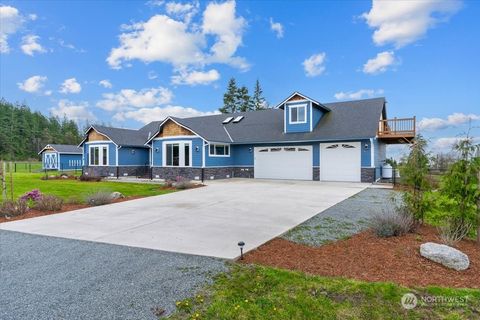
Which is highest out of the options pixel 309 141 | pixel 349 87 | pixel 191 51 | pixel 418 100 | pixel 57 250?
pixel 191 51

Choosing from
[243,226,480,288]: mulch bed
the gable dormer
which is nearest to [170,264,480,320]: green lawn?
[243,226,480,288]: mulch bed

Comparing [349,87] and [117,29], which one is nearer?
[117,29]

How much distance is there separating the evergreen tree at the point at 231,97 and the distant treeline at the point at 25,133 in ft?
131

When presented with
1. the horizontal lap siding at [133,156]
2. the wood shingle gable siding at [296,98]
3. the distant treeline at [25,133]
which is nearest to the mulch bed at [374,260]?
the wood shingle gable siding at [296,98]

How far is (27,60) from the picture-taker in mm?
19641

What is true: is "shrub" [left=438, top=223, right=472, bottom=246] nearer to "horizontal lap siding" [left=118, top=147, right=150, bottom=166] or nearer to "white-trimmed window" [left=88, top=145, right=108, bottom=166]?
"horizontal lap siding" [left=118, top=147, right=150, bottom=166]

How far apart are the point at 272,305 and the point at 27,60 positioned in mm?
23828

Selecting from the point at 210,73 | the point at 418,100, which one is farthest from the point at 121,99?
the point at 418,100

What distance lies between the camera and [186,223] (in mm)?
7230

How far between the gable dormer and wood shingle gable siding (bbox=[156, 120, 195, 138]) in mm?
7023

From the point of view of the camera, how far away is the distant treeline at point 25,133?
57822 mm

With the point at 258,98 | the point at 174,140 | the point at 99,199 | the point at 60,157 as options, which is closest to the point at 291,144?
the point at 174,140

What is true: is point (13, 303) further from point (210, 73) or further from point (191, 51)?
point (210, 73)

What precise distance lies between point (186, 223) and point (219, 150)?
1409 centimetres
